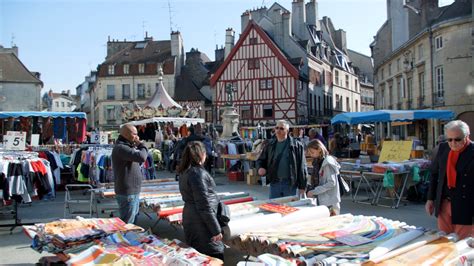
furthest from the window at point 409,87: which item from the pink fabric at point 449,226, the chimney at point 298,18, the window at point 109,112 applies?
the window at point 109,112

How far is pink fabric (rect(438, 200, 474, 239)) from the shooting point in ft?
13.9

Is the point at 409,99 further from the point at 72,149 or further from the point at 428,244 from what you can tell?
the point at 428,244

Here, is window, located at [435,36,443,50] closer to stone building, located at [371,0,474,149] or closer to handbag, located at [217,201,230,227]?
stone building, located at [371,0,474,149]

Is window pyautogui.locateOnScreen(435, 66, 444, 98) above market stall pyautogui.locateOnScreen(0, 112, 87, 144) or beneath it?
A: above

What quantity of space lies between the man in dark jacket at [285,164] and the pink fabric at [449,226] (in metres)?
2.00

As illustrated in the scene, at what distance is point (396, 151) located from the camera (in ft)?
34.2

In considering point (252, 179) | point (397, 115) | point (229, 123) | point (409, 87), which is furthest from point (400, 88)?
point (252, 179)

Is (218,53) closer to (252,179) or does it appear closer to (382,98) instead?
(382,98)

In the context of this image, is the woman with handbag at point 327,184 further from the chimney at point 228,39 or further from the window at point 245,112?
the chimney at point 228,39

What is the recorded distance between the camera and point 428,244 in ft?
12.3

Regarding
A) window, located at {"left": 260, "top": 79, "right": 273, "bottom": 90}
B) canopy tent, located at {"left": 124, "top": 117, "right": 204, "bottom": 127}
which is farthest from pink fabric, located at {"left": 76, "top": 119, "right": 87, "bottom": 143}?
window, located at {"left": 260, "top": 79, "right": 273, "bottom": 90}

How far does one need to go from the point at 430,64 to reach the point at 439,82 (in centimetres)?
108

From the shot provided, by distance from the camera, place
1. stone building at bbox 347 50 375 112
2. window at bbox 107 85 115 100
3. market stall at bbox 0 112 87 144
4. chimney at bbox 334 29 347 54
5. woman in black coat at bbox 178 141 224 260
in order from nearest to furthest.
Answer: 1. woman in black coat at bbox 178 141 224 260
2. market stall at bbox 0 112 87 144
3. window at bbox 107 85 115 100
4. chimney at bbox 334 29 347 54
5. stone building at bbox 347 50 375 112

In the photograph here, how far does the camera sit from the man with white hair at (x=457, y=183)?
4184 millimetres
